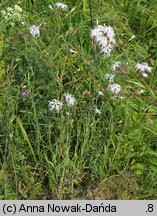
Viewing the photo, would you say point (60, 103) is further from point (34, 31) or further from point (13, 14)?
point (13, 14)

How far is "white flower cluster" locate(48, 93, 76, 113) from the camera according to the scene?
10.3 ft

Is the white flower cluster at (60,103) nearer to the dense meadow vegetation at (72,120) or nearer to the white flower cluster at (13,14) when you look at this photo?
the dense meadow vegetation at (72,120)

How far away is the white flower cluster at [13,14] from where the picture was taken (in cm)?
364

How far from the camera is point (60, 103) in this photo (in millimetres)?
3152

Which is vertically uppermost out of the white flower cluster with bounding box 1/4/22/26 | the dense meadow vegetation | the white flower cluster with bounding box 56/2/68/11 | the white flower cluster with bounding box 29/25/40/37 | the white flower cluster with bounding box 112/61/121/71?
the white flower cluster with bounding box 56/2/68/11

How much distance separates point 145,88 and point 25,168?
1.07 m

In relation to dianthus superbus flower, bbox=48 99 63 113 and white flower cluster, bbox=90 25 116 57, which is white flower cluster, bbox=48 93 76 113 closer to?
dianthus superbus flower, bbox=48 99 63 113

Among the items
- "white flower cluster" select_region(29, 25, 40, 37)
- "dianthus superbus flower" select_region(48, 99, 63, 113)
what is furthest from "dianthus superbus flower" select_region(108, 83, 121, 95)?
"white flower cluster" select_region(29, 25, 40, 37)

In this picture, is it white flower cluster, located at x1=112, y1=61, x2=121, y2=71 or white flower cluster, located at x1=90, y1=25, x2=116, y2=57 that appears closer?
white flower cluster, located at x1=90, y1=25, x2=116, y2=57

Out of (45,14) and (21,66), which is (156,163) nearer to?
(21,66)

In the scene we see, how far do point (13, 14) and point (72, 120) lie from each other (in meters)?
0.99

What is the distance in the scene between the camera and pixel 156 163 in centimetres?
323

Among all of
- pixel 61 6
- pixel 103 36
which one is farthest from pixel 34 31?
pixel 103 36

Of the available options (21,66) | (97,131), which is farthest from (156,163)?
(21,66)
